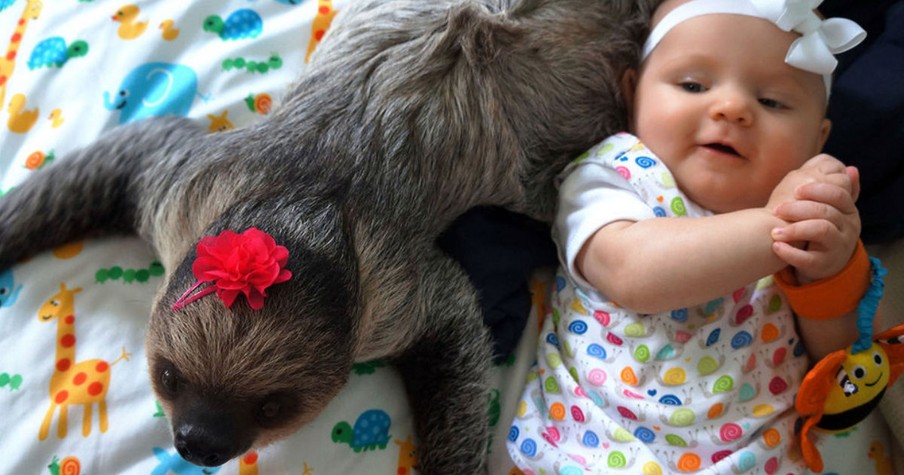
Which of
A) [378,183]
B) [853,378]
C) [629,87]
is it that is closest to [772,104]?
[629,87]

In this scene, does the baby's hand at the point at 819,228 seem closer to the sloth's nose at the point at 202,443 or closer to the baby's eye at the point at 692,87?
the baby's eye at the point at 692,87

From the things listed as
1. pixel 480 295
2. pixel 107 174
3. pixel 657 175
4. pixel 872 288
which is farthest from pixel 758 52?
pixel 107 174

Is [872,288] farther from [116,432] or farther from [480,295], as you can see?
[116,432]

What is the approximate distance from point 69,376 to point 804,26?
1609 mm

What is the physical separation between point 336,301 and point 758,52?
934 millimetres

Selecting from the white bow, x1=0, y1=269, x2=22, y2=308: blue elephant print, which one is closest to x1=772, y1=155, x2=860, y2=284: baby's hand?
the white bow

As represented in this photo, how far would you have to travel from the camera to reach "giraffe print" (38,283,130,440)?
4.86 feet

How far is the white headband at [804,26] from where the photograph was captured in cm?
142

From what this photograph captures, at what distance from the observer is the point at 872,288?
1362 millimetres

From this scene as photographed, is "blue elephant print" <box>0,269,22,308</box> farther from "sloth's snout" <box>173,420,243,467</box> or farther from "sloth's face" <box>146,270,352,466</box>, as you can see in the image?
"sloth's snout" <box>173,420,243,467</box>

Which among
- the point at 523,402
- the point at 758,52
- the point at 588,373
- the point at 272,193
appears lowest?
the point at 523,402

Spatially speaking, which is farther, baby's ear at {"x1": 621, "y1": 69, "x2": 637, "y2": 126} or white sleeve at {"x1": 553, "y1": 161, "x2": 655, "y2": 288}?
baby's ear at {"x1": 621, "y1": 69, "x2": 637, "y2": 126}

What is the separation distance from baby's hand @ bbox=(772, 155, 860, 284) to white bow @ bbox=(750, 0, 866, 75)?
0.25 meters

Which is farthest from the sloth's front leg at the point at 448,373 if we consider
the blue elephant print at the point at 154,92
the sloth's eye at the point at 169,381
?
the blue elephant print at the point at 154,92
